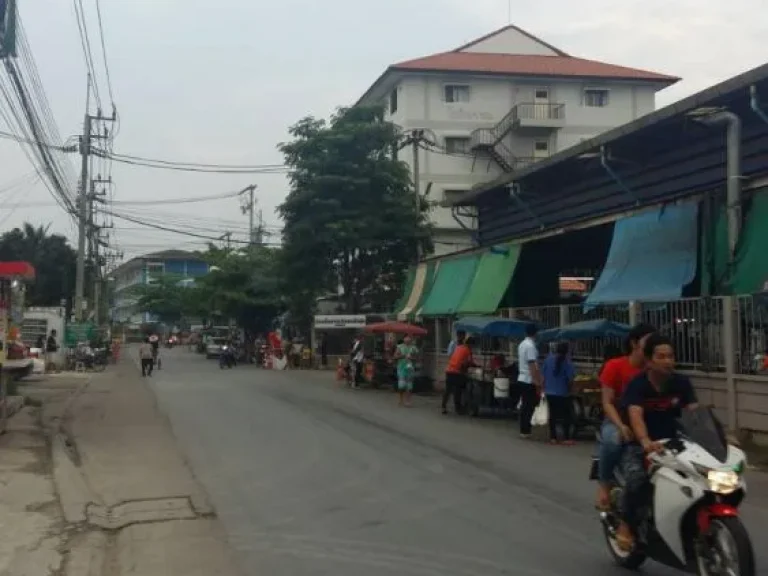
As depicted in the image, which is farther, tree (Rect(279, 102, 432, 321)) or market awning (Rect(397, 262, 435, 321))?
tree (Rect(279, 102, 432, 321))

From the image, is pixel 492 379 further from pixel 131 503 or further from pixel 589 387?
pixel 131 503

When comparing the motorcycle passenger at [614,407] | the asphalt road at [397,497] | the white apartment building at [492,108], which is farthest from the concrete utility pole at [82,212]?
the motorcycle passenger at [614,407]

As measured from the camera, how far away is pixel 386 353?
30.4 metres

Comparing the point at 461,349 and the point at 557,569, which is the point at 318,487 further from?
the point at 461,349

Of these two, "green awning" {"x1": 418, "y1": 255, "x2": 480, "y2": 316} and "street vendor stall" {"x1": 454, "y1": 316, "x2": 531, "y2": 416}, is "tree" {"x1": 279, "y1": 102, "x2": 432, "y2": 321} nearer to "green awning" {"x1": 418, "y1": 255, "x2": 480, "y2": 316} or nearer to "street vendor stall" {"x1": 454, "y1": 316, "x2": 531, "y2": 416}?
"green awning" {"x1": 418, "y1": 255, "x2": 480, "y2": 316}

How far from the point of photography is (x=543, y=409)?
15.4 metres

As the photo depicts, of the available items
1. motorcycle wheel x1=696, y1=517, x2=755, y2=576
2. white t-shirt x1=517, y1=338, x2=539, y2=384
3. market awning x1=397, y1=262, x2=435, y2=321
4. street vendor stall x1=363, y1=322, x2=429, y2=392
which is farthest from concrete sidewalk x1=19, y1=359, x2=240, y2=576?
market awning x1=397, y1=262, x2=435, y2=321

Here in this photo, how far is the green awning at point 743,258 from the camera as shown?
540 inches

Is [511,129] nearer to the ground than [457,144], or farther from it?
farther from it

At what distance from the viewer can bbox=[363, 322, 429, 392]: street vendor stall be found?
26.8 metres

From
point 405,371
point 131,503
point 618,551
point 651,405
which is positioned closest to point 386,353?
point 405,371

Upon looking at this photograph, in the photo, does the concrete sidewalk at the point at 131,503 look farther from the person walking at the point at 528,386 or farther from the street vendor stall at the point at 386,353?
the street vendor stall at the point at 386,353

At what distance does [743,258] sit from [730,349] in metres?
1.35

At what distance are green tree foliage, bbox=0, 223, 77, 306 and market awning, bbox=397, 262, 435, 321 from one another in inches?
1540
